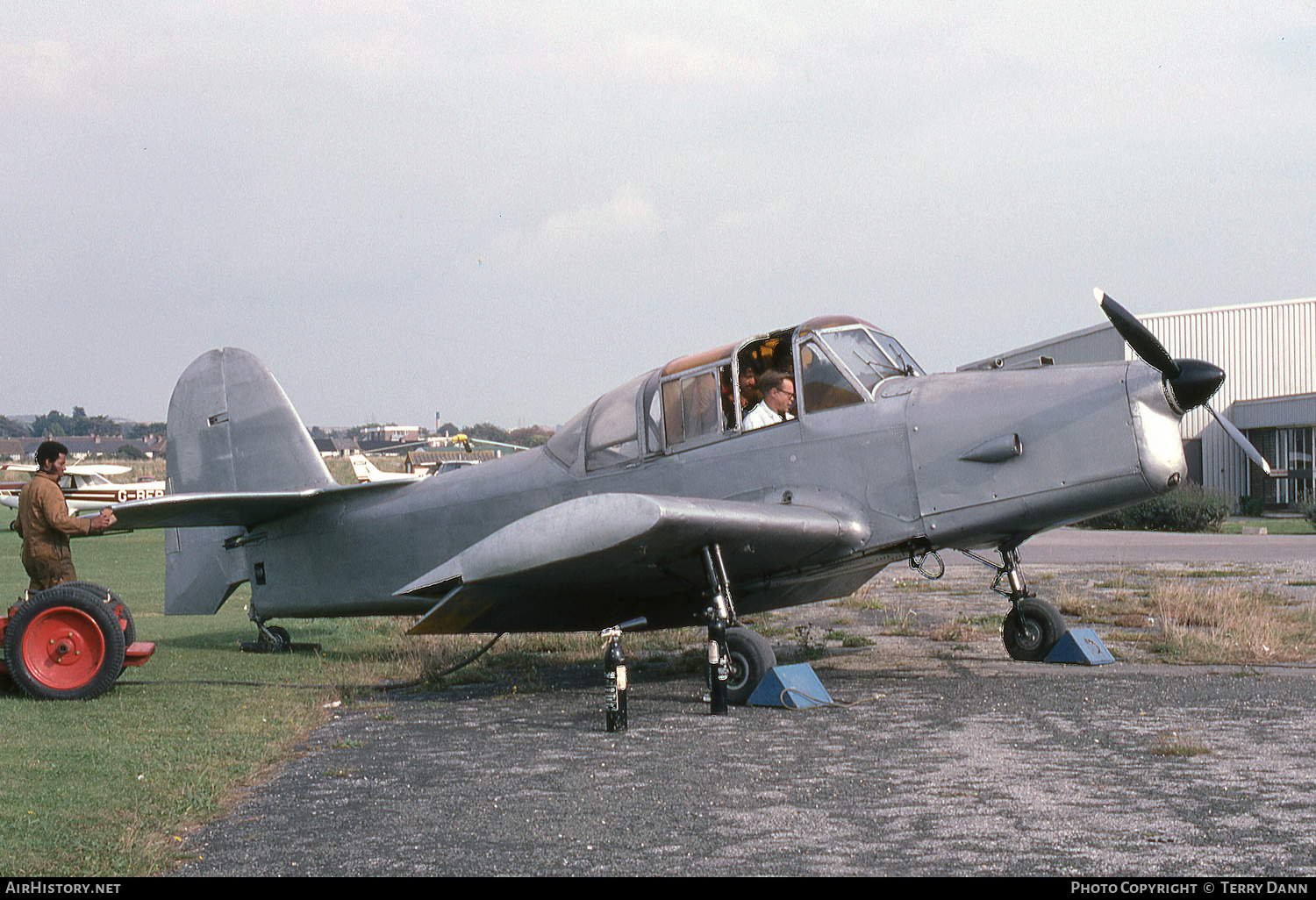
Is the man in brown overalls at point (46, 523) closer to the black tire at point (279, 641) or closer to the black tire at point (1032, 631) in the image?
the black tire at point (279, 641)

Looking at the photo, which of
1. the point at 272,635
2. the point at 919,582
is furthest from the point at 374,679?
the point at 919,582

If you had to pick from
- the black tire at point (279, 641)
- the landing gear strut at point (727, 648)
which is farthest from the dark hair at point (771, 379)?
the black tire at point (279, 641)

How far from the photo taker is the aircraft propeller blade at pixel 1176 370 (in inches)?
305

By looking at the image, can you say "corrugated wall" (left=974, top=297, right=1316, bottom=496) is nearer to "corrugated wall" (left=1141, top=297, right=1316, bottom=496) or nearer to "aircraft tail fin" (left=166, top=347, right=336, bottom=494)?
"corrugated wall" (left=1141, top=297, right=1316, bottom=496)

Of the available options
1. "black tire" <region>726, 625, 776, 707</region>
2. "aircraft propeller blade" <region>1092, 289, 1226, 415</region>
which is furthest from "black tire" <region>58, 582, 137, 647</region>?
"aircraft propeller blade" <region>1092, 289, 1226, 415</region>

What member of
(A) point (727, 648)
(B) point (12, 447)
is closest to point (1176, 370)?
(A) point (727, 648)

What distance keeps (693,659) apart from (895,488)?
301cm

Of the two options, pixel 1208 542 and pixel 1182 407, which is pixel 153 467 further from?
pixel 1182 407

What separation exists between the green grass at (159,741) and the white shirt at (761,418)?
3.80 metres

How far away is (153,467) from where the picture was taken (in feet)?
273

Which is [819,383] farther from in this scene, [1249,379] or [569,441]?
[1249,379]

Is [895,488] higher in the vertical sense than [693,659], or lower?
higher

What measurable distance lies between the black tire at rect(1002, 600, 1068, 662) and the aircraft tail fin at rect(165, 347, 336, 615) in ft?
21.9

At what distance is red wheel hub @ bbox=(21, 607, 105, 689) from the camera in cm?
840
